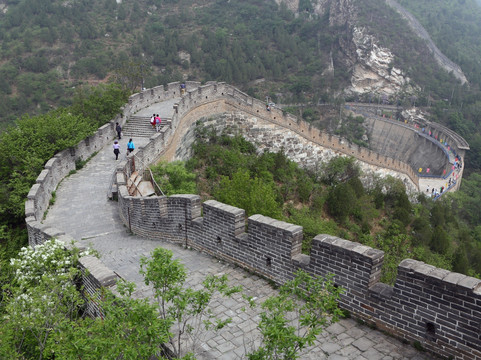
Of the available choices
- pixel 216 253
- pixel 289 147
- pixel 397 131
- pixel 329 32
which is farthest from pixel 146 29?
pixel 216 253

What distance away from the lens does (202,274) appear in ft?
23.4

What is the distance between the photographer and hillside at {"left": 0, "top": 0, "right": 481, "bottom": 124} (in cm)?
6181

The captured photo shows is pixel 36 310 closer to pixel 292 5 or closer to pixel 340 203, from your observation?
pixel 340 203

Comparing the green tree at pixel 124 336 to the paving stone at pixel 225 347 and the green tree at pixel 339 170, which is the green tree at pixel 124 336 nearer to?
the paving stone at pixel 225 347

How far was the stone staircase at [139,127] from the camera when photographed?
18969mm

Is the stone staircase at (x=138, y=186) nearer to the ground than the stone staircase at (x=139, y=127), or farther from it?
nearer to the ground

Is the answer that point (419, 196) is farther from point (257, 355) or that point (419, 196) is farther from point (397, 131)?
point (397, 131)

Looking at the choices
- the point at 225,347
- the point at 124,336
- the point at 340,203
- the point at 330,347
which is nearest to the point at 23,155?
the point at 225,347

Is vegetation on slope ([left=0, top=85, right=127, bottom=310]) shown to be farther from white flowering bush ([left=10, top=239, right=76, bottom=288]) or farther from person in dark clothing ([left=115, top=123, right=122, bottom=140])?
white flowering bush ([left=10, top=239, right=76, bottom=288])

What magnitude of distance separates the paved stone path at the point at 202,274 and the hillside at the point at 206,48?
4339 centimetres

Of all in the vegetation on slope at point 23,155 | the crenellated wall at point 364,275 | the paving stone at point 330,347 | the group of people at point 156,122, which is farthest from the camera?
the group of people at point 156,122

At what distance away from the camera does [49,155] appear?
14.1 m

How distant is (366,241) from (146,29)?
6950 centimetres

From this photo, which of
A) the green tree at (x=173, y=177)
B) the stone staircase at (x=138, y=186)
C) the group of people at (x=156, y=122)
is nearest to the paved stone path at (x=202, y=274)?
the stone staircase at (x=138, y=186)
